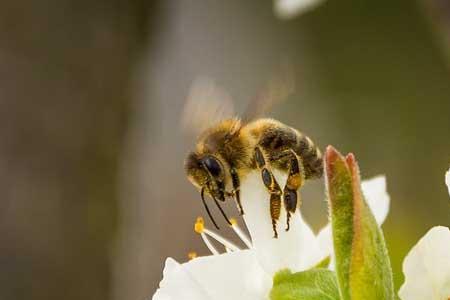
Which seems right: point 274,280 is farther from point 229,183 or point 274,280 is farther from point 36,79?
point 36,79

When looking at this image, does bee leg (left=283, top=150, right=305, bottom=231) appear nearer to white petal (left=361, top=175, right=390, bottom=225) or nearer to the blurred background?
white petal (left=361, top=175, right=390, bottom=225)

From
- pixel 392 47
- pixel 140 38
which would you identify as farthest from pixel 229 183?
pixel 392 47

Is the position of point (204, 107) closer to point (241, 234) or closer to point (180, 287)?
point (241, 234)

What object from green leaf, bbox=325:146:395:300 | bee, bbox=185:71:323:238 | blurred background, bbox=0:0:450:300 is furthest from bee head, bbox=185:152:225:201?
blurred background, bbox=0:0:450:300

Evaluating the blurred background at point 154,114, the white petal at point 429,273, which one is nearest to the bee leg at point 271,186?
the white petal at point 429,273

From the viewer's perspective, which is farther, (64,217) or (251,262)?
(64,217)

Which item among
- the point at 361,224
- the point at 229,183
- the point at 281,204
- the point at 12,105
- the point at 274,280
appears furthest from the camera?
the point at 12,105

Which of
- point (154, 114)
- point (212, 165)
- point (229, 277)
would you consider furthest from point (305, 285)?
point (154, 114)
